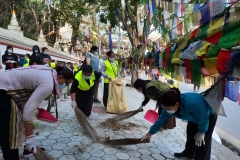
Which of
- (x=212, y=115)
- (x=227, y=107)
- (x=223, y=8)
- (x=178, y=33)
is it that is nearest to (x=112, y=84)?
(x=178, y=33)

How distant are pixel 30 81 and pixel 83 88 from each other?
6.71ft

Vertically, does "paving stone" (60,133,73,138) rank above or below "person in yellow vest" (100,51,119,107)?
below

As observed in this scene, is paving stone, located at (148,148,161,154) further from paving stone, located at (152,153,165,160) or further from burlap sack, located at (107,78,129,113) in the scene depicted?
burlap sack, located at (107,78,129,113)

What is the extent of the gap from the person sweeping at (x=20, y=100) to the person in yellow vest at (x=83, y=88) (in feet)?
5.21

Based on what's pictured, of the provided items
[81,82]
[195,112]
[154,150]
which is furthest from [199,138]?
[81,82]

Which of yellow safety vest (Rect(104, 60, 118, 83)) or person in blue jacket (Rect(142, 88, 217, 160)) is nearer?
person in blue jacket (Rect(142, 88, 217, 160))

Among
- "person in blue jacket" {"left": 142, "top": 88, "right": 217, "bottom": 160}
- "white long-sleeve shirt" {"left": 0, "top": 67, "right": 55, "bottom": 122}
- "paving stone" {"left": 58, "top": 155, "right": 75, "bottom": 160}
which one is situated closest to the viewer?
"white long-sleeve shirt" {"left": 0, "top": 67, "right": 55, "bottom": 122}

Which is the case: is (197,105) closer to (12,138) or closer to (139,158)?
(139,158)

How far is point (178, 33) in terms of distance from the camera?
10.1ft

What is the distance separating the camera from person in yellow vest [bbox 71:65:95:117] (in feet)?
11.8

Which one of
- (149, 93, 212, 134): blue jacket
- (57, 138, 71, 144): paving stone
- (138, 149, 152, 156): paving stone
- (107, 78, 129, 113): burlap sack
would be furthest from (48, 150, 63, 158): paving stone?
(107, 78, 129, 113): burlap sack

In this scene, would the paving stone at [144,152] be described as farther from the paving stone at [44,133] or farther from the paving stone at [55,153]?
the paving stone at [44,133]

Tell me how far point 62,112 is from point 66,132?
1363 millimetres

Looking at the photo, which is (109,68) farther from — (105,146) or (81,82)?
(105,146)
